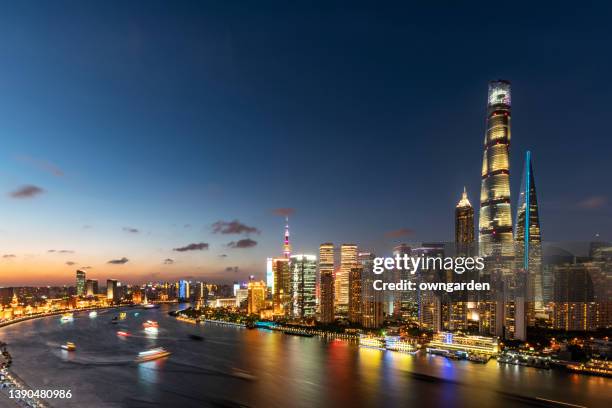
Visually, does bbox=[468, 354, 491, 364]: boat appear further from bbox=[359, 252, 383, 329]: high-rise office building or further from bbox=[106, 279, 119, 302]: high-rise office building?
bbox=[106, 279, 119, 302]: high-rise office building

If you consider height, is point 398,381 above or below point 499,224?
below

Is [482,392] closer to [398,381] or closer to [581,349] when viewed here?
[398,381]

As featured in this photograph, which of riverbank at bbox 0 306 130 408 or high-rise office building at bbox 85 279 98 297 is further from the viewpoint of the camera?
high-rise office building at bbox 85 279 98 297

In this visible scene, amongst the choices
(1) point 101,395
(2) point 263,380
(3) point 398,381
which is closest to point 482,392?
(3) point 398,381

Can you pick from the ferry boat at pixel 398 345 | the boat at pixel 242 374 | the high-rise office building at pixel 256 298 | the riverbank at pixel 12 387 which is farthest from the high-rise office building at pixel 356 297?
the riverbank at pixel 12 387

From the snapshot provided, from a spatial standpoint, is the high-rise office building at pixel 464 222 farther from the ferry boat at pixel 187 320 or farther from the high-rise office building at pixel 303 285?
the ferry boat at pixel 187 320

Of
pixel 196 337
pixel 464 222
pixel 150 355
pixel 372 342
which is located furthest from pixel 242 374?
pixel 464 222

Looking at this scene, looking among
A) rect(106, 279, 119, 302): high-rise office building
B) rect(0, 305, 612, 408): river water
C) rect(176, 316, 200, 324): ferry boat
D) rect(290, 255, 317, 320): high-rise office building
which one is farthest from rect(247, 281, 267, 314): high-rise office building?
rect(106, 279, 119, 302): high-rise office building
